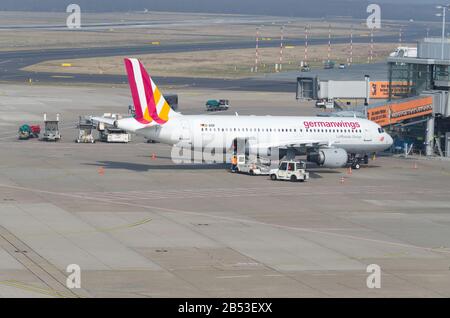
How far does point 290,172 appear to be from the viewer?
8394cm

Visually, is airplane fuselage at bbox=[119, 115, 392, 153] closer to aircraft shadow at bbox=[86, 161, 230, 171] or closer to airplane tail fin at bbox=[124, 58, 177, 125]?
airplane tail fin at bbox=[124, 58, 177, 125]

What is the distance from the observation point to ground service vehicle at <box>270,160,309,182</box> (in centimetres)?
8362

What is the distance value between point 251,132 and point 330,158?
700 cm

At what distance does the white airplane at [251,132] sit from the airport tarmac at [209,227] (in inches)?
87.7

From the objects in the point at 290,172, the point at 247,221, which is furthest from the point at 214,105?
the point at 247,221

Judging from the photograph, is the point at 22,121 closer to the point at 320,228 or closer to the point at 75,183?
the point at 75,183

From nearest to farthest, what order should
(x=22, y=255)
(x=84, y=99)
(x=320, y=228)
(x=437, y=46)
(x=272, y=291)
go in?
(x=272, y=291) → (x=22, y=255) → (x=320, y=228) → (x=437, y=46) → (x=84, y=99)

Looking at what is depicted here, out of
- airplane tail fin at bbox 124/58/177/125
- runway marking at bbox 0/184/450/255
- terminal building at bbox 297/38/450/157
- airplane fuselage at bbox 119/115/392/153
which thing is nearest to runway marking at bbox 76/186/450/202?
runway marking at bbox 0/184/450/255

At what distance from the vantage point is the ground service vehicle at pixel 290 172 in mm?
83625

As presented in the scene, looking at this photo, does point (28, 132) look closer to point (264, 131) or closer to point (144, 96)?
point (144, 96)

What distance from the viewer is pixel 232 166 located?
289 feet

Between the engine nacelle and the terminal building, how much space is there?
16668 mm
